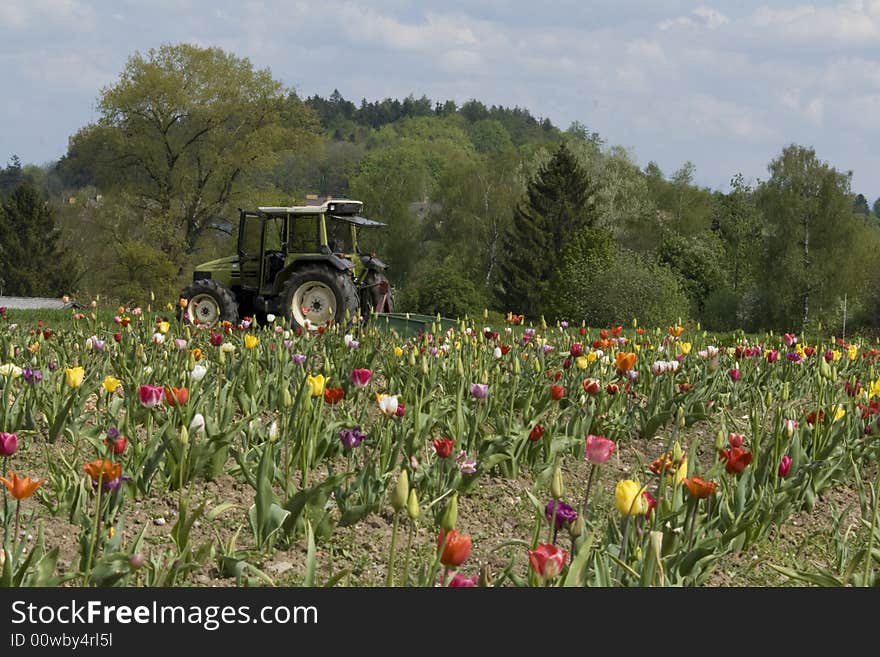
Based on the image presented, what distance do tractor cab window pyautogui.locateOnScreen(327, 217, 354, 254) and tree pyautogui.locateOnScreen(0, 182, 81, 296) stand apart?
3753cm

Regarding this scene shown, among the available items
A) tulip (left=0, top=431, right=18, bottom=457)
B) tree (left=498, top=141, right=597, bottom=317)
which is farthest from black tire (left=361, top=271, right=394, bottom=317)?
tree (left=498, top=141, right=597, bottom=317)

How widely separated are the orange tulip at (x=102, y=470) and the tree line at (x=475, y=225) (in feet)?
85.5

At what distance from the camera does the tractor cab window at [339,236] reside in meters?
14.4

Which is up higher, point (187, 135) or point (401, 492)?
point (187, 135)

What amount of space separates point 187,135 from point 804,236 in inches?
1127

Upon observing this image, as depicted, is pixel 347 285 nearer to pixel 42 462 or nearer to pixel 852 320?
pixel 42 462

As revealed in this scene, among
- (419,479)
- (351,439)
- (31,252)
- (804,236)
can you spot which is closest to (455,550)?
(351,439)

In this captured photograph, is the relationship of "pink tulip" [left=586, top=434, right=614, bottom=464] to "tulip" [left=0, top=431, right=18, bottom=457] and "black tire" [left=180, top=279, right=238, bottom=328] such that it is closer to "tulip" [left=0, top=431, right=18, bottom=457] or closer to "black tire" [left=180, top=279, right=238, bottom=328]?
"tulip" [left=0, top=431, right=18, bottom=457]

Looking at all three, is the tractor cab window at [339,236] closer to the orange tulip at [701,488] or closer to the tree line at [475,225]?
the orange tulip at [701,488]

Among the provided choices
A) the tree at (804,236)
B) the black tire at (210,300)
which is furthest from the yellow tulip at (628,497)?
the tree at (804,236)

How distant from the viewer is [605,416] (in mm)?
5383

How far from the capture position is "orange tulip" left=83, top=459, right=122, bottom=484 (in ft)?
9.39

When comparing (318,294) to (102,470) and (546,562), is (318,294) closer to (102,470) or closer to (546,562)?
(102,470)

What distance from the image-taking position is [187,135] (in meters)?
41.5
